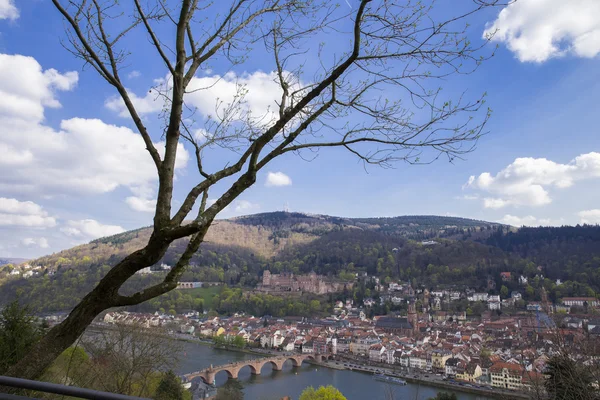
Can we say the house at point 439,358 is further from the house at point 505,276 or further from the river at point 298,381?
the house at point 505,276

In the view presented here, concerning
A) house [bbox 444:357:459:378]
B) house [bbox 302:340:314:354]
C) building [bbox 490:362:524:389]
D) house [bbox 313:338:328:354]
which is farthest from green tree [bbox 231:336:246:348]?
building [bbox 490:362:524:389]

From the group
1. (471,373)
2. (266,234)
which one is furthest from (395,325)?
(266,234)

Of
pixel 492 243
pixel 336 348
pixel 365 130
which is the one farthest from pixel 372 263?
pixel 365 130

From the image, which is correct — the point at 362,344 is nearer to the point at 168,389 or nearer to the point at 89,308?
the point at 168,389

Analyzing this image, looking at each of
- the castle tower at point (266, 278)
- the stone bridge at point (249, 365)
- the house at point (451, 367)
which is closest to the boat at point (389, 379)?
the house at point (451, 367)

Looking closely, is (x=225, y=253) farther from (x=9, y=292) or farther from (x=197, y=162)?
(x=197, y=162)

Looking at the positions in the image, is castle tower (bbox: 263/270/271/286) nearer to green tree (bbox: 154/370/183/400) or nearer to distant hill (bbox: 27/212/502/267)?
distant hill (bbox: 27/212/502/267)
